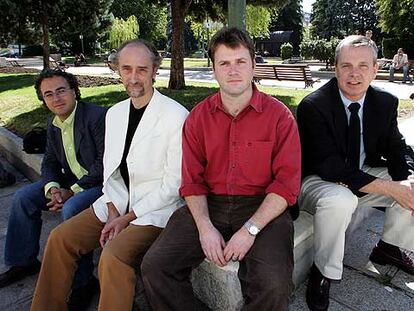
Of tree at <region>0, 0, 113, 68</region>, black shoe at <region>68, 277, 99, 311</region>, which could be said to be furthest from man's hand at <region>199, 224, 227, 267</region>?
tree at <region>0, 0, 113, 68</region>

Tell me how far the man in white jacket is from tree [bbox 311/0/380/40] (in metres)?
55.8

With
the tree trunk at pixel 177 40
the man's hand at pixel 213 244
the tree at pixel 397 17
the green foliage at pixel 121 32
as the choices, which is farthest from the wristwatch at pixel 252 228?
the green foliage at pixel 121 32

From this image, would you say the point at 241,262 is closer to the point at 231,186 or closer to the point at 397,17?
the point at 231,186

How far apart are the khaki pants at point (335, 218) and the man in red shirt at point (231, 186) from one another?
0.27m

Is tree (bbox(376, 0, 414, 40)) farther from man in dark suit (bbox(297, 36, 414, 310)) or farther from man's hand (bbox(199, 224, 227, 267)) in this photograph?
man's hand (bbox(199, 224, 227, 267))

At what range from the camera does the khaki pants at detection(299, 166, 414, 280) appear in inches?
95.9

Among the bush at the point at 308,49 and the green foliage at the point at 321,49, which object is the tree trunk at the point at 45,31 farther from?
the bush at the point at 308,49

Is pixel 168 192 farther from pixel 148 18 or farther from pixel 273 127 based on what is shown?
pixel 148 18

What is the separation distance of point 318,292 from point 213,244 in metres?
0.81

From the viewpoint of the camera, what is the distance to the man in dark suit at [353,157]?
99.0 inches

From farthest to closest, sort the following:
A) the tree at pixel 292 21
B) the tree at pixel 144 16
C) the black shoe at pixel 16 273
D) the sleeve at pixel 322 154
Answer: the tree at pixel 292 21 < the tree at pixel 144 16 < the black shoe at pixel 16 273 < the sleeve at pixel 322 154

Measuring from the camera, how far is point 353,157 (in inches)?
110

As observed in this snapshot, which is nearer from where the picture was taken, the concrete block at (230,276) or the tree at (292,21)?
the concrete block at (230,276)

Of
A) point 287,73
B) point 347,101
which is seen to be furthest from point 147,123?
point 287,73
